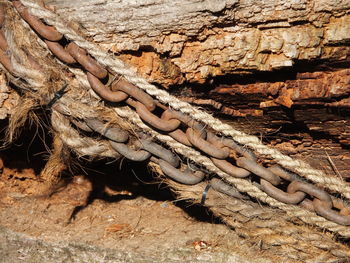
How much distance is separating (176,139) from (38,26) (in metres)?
0.58

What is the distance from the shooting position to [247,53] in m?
1.43

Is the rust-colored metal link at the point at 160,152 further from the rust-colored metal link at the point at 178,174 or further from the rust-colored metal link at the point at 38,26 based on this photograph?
the rust-colored metal link at the point at 38,26

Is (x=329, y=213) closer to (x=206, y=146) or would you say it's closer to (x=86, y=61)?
(x=206, y=146)

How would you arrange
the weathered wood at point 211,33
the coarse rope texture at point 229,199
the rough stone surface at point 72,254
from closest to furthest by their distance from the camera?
the weathered wood at point 211,33
the coarse rope texture at point 229,199
the rough stone surface at point 72,254

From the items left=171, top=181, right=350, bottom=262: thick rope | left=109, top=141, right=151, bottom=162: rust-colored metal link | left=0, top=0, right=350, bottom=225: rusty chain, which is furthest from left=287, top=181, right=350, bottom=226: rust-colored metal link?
left=109, top=141, right=151, bottom=162: rust-colored metal link

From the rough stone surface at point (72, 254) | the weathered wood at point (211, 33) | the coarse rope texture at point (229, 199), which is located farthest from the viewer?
the rough stone surface at point (72, 254)

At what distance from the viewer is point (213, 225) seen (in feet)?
6.09

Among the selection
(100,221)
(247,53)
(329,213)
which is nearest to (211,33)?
(247,53)

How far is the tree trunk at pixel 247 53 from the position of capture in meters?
1.36

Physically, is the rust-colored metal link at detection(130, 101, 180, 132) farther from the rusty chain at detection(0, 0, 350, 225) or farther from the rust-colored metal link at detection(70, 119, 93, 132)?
the rust-colored metal link at detection(70, 119, 93, 132)

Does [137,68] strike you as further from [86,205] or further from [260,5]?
[86,205]

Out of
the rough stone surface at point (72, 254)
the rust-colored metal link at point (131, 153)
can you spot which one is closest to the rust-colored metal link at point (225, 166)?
the rust-colored metal link at point (131, 153)

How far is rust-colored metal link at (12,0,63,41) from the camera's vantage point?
1.42 meters

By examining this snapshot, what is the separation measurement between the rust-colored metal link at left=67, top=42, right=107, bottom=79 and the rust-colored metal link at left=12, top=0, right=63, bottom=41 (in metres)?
0.06
